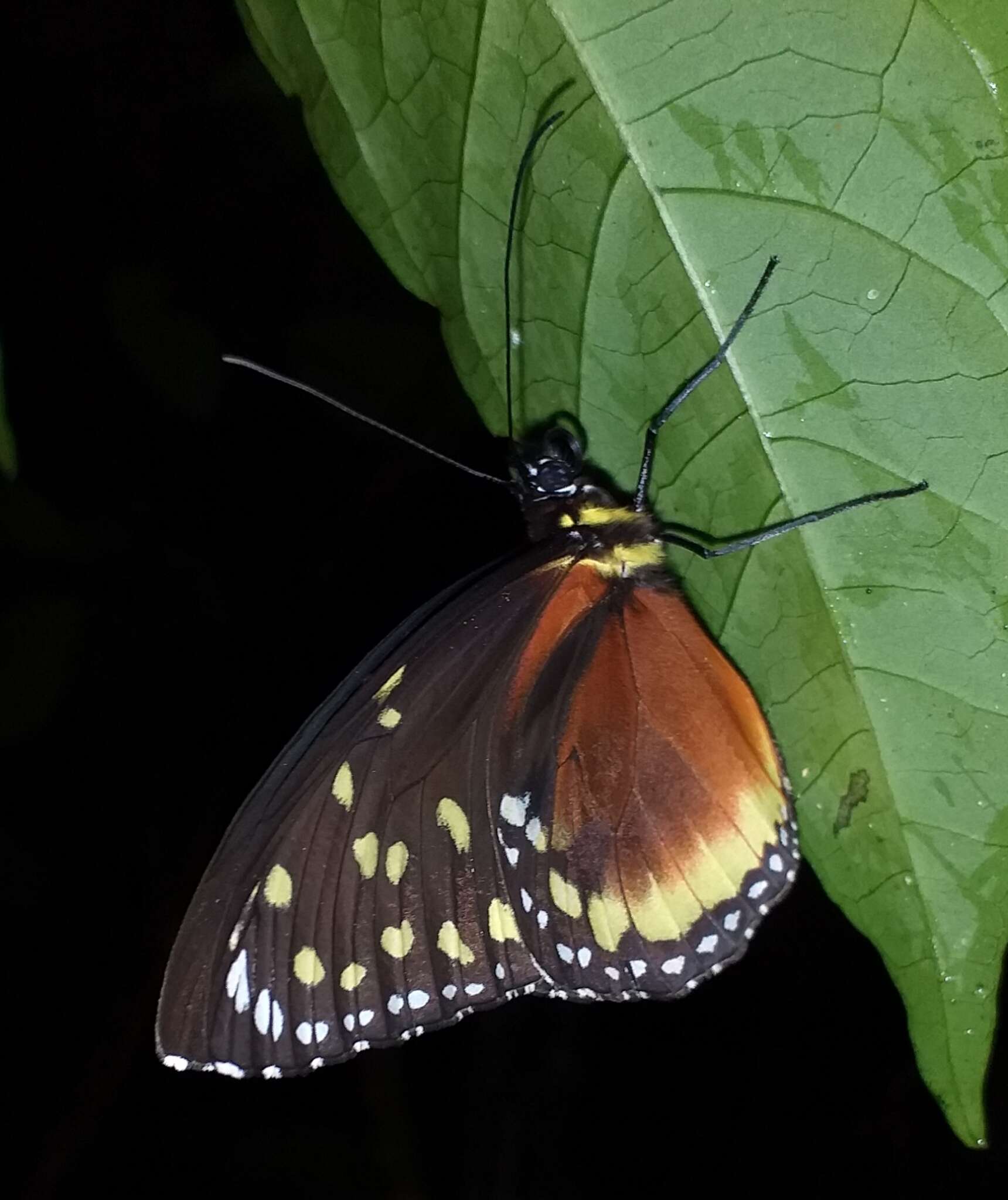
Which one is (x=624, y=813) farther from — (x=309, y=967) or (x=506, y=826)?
(x=309, y=967)

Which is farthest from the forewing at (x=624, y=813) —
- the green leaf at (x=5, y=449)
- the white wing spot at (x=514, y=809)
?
the green leaf at (x=5, y=449)

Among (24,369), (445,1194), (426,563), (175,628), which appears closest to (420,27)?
(426,563)

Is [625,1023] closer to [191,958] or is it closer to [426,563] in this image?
[426,563]

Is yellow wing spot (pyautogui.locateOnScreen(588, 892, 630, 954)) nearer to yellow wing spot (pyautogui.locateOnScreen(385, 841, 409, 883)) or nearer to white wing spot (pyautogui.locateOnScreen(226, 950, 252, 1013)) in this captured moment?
yellow wing spot (pyautogui.locateOnScreen(385, 841, 409, 883))

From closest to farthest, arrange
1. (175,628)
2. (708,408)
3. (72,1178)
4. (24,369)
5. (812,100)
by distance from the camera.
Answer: (812,100)
(708,408)
(24,369)
(175,628)
(72,1178)

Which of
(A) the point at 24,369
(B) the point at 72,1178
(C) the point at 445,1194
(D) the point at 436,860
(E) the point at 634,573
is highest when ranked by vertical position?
(A) the point at 24,369

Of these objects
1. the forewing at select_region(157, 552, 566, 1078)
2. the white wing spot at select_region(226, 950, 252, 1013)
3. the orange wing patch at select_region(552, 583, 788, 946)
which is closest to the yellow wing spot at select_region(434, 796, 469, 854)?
the forewing at select_region(157, 552, 566, 1078)

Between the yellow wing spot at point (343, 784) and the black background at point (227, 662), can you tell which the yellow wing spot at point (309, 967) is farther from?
the black background at point (227, 662)

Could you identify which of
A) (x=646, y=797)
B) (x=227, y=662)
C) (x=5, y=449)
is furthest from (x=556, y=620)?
(x=227, y=662)
